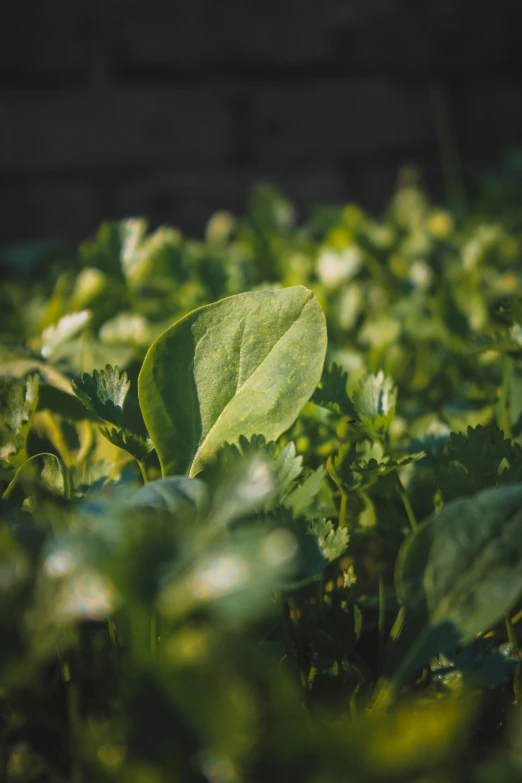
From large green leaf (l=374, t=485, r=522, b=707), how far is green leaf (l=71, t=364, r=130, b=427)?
255 millimetres

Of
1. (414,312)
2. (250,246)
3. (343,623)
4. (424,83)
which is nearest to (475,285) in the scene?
(414,312)

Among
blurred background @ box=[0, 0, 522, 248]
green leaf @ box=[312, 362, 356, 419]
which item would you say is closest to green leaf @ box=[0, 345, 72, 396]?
green leaf @ box=[312, 362, 356, 419]

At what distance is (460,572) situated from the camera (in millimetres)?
A: 437

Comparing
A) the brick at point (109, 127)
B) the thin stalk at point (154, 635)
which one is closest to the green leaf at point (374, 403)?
the thin stalk at point (154, 635)

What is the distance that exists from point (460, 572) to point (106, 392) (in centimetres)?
31

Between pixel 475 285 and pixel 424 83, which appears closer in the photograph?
pixel 475 285

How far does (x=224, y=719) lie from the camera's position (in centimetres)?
28

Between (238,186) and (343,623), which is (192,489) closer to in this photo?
(343,623)

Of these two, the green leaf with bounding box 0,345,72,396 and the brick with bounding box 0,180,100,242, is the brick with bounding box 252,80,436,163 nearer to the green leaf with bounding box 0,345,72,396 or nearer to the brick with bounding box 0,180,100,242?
the brick with bounding box 0,180,100,242

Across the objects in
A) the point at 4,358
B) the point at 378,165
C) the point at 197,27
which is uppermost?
the point at 197,27

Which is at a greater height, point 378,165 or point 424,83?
point 424,83

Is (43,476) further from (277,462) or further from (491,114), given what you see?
(491,114)

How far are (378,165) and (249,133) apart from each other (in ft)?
1.59

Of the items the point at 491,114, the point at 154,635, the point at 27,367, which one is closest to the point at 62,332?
the point at 27,367
